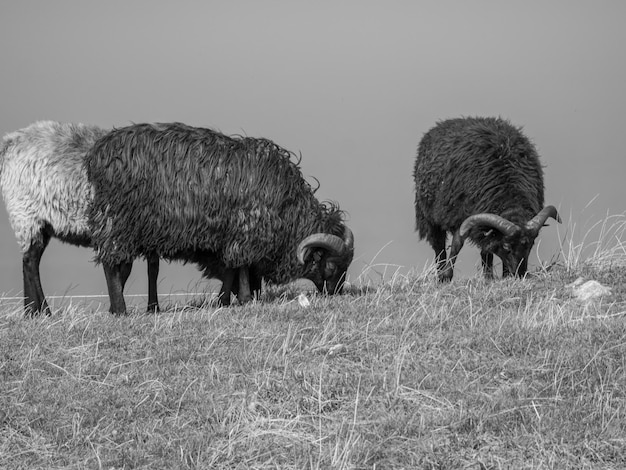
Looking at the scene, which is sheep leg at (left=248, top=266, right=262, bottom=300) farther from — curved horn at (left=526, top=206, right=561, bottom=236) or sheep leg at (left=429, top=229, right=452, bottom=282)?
curved horn at (left=526, top=206, right=561, bottom=236)

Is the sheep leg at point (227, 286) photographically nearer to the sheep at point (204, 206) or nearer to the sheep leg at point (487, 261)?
the sheep at point (204, 206)

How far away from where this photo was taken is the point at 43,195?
1295 cm

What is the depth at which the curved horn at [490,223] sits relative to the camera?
1377cm

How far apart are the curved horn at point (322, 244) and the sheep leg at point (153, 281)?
1976mm

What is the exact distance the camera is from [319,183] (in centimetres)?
1398

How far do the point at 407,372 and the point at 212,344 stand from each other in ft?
6.53

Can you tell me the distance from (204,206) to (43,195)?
2.28 metres

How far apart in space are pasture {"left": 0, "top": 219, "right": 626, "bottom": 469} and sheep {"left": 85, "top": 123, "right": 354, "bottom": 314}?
1814 millimetres

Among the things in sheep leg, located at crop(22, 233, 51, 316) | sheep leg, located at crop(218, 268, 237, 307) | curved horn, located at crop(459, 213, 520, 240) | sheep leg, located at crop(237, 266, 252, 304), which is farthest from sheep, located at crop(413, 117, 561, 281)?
sheep leg, located at crop(22, 233, 51, 316)

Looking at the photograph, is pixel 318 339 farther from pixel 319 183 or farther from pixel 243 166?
pixel 319 183

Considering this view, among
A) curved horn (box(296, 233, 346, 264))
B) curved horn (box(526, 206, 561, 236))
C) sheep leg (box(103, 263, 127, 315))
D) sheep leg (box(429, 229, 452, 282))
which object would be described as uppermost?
curved horn (box(526, 206, 561, 236))

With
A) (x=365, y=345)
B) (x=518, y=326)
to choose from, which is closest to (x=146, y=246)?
(x=365, y=345)

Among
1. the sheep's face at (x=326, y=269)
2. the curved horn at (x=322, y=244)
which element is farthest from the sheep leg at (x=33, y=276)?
the sheep's face at (x=326, y=269)

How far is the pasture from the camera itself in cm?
663
